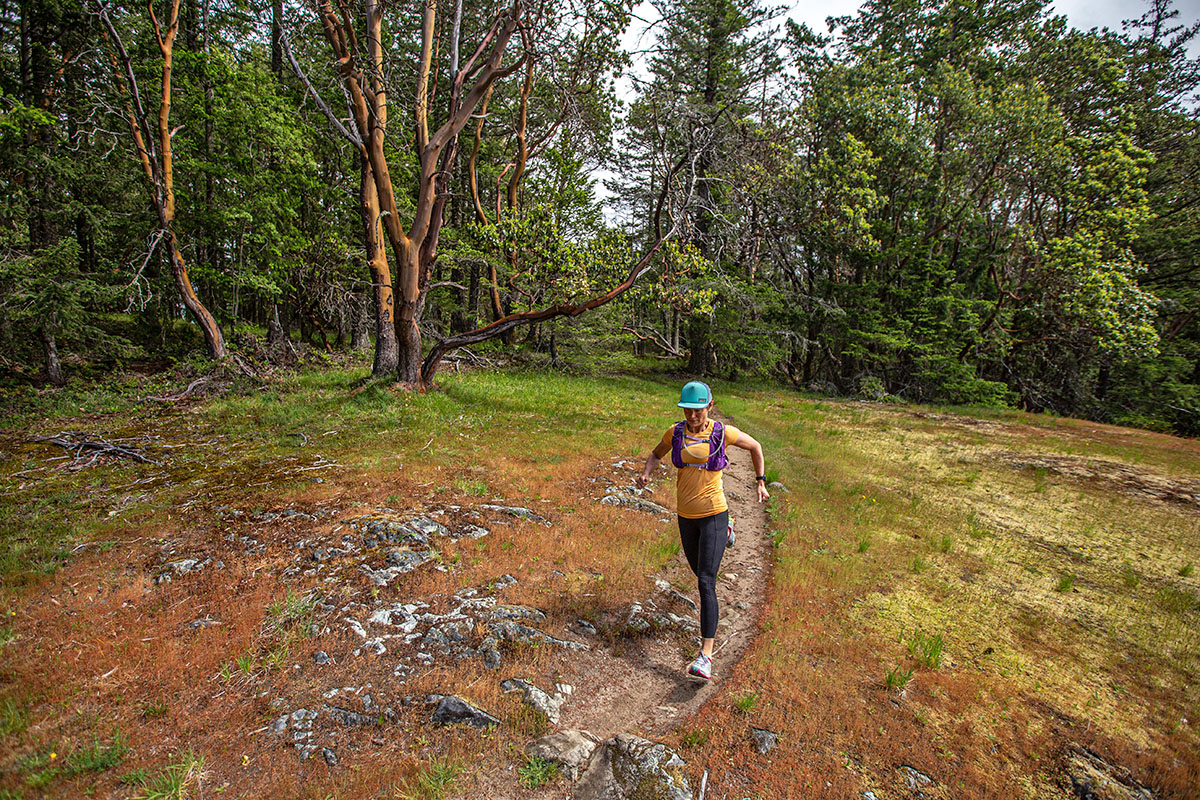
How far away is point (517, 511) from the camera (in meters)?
7.59

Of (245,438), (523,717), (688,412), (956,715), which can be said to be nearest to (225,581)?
(523,717)

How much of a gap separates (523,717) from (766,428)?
13800 mm

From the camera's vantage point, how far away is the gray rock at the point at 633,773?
3324mm

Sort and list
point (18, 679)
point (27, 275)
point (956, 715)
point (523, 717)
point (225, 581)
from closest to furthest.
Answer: point (18, 679), point (523, 717), point (956, 715), point (225, 581), point (27, 275)

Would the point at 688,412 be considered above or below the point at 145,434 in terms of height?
above

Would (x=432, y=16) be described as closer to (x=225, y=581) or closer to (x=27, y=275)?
(x=27, y=275)

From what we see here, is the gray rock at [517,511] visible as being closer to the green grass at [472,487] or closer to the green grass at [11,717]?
the green grass at [472,487]

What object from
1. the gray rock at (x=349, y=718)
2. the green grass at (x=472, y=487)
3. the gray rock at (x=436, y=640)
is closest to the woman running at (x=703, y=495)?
the gray rock at (x=436, y=640)

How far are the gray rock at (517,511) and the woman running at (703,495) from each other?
133 inches

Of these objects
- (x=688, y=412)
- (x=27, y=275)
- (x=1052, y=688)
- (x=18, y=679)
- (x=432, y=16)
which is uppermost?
(x=432, y=16)

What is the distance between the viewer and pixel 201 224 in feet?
54.6

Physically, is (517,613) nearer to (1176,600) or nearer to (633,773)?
(633,773)

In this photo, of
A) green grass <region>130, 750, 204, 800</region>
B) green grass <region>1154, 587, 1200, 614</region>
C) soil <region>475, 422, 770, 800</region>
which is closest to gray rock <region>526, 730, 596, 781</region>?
soil <region>475, 422, 770, 800</region>

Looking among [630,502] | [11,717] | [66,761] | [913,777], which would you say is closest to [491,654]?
[66,761]
